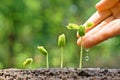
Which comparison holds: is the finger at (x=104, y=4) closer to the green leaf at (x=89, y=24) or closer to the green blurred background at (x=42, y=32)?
the green leaf at (x=89, y=24)

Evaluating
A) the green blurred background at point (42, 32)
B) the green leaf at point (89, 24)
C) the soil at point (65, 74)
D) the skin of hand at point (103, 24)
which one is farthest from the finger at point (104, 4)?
the green blurred background at point (42, 32)

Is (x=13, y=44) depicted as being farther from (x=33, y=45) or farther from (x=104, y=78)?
(x=104, y=78)

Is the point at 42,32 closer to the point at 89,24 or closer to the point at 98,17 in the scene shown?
the point at 98,17

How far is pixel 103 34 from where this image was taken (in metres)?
1.42

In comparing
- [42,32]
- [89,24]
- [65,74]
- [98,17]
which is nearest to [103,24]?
[98,17]

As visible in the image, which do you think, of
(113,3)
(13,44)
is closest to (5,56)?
(13,44)

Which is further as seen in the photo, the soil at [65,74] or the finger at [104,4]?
the finger at [104,4]

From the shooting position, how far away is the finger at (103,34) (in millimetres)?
1410

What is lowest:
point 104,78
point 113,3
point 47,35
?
point 104,78

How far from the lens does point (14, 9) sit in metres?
6.04

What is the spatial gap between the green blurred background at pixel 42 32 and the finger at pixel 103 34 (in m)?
4.23

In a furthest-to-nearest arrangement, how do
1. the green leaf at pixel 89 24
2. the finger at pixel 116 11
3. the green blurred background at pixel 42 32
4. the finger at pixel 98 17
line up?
the green blurred background at pixel 42 32, the finger at pixel 116 11, the finger at pixel 98 17, the green leaf at pixel 89 24

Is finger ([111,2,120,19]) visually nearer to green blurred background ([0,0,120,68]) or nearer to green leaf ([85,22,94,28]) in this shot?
green leaf ([85,22,94,28])

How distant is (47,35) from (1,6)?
766 mm
